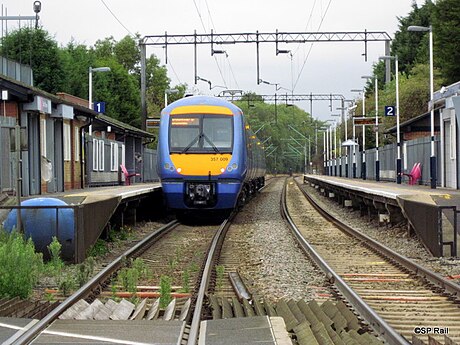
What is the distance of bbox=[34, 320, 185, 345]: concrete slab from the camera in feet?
20.3

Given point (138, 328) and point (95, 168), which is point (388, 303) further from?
point (95, 168)

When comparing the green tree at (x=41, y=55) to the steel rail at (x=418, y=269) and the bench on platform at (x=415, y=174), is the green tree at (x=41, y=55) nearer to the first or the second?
the bench on platform at (x=415, y=174)

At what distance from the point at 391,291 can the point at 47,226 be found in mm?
5228

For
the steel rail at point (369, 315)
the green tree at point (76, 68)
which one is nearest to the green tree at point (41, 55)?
the green tree at point (76, 68)

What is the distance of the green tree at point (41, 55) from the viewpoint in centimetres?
5053

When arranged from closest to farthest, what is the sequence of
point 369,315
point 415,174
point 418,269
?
1. point 369,315
2. point 418,269
3. point 415,174

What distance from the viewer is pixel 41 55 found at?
50.5m

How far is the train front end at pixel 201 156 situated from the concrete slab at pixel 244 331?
497 inches

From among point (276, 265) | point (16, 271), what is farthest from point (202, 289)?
point (276, 265)

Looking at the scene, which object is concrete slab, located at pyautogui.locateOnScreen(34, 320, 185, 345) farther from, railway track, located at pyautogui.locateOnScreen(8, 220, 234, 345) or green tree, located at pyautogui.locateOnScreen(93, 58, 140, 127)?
green tree, located at pyautogui.locateOnScreen(93, 58, 140, 127)

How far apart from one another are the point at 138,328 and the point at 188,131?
1350 cm

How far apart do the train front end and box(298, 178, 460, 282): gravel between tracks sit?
134 inches

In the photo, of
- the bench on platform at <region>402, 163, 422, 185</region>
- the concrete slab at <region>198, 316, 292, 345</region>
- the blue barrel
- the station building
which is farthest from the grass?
the bench on platform at <region>402, 163, 422, 185</region>

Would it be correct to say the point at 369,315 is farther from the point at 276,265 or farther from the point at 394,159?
the point at 394,159
